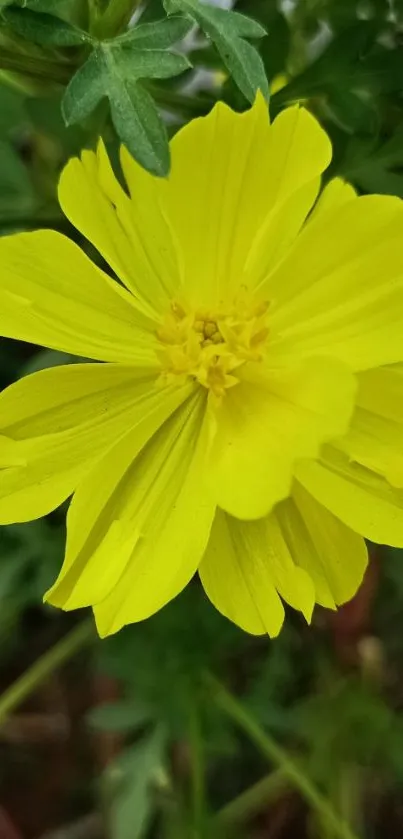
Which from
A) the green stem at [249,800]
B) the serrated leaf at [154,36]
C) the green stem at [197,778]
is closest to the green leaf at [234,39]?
the serrated leaf at [154,36]

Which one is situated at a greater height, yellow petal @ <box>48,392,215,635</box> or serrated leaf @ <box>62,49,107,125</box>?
serrated leaf @ <box>62,49,107,125</box>

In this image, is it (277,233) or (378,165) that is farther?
(378,165)

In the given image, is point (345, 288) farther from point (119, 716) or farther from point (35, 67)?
point (119, 716)

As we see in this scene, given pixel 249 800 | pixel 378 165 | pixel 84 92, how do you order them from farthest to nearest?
pixel 249 800 → pixel 378 165 → pixel 84 92

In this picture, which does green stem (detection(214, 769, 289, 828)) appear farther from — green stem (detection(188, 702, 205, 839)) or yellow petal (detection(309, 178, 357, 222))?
yellow petal (detection(309, 178, 357, 222))

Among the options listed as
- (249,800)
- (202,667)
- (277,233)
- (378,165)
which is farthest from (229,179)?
(249,800)

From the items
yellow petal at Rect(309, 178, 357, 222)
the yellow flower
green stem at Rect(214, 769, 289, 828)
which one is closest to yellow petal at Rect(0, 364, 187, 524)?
the yellow flower
